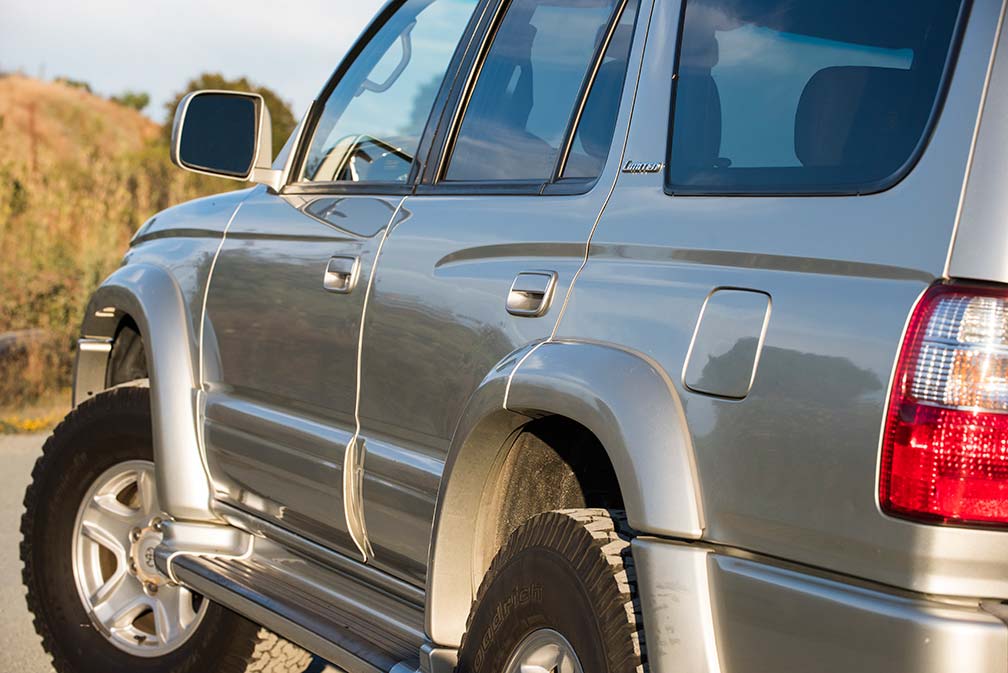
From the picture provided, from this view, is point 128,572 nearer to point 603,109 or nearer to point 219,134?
point 219,134

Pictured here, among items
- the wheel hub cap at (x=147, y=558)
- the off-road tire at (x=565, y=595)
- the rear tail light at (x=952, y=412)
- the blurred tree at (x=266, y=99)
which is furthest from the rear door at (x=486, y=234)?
the blurred tree at (x=266, y=99)

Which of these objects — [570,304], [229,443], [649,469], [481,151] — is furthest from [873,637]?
[229,443]

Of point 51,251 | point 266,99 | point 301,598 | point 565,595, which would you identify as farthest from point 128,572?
point 266,99

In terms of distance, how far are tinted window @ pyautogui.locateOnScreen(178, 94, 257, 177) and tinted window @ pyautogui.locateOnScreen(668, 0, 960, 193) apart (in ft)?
6.40

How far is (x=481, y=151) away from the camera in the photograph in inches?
126

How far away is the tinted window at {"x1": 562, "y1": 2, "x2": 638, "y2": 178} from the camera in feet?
8.98

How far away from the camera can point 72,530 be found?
4.34 meters

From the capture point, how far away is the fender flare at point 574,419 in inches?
85.5

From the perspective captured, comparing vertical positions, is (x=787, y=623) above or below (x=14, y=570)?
above

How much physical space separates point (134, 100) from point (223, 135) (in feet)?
164

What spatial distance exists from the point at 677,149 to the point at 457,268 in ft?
2.08

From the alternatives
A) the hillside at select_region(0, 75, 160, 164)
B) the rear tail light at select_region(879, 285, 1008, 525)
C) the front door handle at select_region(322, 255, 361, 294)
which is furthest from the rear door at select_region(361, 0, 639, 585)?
the hillside at select_region(0, 75, 160, 164)

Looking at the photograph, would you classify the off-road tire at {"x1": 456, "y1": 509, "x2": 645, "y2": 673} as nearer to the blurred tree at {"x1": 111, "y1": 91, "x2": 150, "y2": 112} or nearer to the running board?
the running board

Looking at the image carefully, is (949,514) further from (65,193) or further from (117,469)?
→ (65,193)
